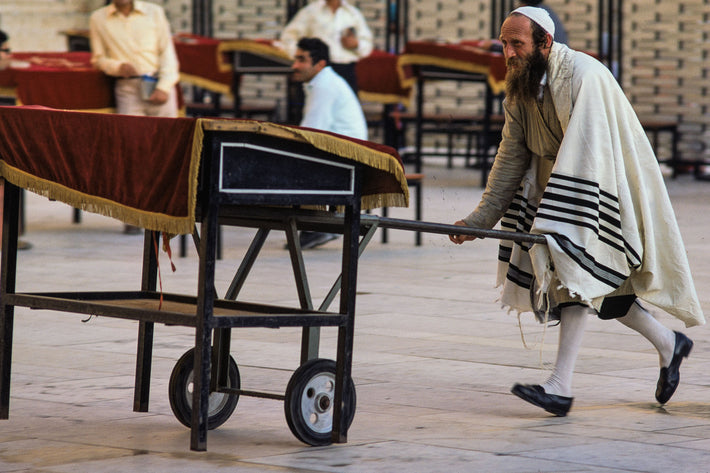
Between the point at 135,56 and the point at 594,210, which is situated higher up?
the point at 135,56

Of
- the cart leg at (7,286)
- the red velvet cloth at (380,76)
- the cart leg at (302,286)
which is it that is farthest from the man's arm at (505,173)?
the red velvet cloth at (380,76)

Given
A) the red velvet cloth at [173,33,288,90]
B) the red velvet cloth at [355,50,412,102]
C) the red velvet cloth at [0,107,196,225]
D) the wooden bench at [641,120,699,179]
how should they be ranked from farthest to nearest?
1. the wooden bench at [641,120,699,179]
2. the red velvet cloth at [355,50,412,102]
3. the red velvet cloth at [173,33,288,90]
4. the red velvet cloth at [0,107,196,225]

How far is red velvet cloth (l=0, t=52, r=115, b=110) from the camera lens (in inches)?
425

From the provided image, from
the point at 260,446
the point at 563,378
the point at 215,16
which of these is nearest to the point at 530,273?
the point at 563,378

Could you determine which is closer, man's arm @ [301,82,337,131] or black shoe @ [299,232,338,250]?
man's arm @ [301,82,337,131]

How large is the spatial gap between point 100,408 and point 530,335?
2648 millimetres

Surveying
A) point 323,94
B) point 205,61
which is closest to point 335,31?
point 205,61

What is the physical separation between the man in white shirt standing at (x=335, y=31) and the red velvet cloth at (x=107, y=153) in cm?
827

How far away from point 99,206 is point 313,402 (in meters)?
0.99

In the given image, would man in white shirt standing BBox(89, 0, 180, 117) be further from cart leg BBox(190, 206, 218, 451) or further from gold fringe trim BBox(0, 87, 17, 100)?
cart leg BBox(190, 206, 218, 451)

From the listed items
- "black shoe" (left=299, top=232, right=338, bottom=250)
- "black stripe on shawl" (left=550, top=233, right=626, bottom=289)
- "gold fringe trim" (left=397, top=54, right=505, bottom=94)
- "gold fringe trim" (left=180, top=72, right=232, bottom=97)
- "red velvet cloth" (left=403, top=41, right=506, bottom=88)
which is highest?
"red velvet cloth" (left=403, top=41, right=506, bottom=88)

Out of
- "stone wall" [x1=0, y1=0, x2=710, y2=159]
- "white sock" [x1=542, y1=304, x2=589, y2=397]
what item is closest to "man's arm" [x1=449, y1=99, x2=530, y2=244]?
"white sock" [x1=542, y1=304, x2=589, y2=397]

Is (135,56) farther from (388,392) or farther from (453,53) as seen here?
(388,392)

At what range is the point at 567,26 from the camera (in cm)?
1764
